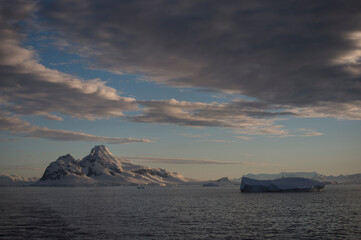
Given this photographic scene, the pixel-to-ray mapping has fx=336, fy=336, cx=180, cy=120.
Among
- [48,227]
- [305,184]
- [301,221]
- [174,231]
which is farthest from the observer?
[305,184]

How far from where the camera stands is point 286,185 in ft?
477

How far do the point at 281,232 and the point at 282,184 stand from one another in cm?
11038

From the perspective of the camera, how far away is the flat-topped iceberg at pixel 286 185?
14425 centimetres

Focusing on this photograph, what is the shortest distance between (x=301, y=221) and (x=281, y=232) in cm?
1180

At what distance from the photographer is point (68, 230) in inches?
1734

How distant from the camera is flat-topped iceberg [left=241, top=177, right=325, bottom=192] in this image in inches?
5679

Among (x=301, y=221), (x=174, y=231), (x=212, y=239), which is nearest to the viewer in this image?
(x=212, y=239)

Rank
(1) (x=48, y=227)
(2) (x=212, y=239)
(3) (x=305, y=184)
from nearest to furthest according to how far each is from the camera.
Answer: (2) (x=212, y=239) → (1) (x=48, y=227) → (3) (x=305, y=184)

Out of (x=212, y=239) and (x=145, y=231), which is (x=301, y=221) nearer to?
(x=212, y=239)

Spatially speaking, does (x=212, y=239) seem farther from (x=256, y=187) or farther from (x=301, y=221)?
(x=256, y=187)

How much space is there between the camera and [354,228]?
44531 millimetres

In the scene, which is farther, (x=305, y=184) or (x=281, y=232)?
(x=305, y=184)

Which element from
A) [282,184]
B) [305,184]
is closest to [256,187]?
[282,184]

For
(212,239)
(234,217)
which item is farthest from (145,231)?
(234,217)
